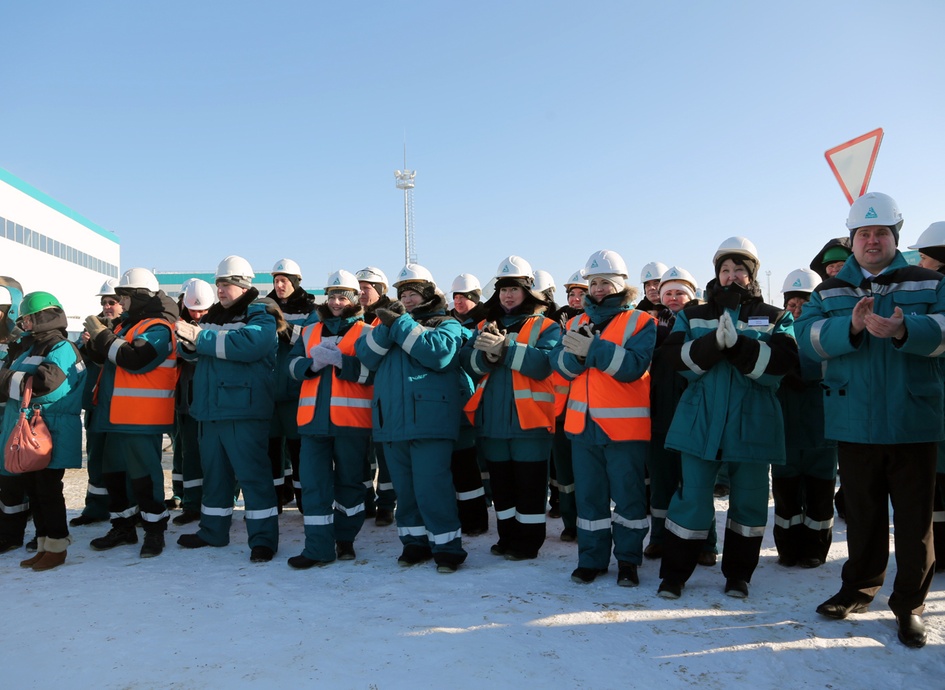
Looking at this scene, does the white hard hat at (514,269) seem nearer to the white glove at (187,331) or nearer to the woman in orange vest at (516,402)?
the woman in orange vest at (516,402)

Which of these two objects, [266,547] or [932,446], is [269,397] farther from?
[932,446]

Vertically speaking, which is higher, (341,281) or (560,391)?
(341,281)

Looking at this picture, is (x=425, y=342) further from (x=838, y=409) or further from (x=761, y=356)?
(x=838, y=409)

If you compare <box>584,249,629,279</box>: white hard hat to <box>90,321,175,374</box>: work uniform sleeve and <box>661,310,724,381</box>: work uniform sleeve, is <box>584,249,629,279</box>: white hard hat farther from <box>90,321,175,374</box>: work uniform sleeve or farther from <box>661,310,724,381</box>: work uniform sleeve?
<box>90,321,175,374</box>: work uniform sleeve

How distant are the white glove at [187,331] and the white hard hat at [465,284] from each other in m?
2.94

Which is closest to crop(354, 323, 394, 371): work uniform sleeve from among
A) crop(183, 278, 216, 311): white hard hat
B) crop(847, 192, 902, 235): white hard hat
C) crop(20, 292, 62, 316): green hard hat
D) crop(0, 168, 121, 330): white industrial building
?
crop(183, 278, 216, 311): white hard hat

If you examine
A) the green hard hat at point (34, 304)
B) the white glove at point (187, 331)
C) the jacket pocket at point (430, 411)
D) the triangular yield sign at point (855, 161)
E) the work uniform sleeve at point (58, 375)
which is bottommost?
the jacket pocket at point (430, 411)

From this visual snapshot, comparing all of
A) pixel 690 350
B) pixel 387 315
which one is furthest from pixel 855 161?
pixel 387 315

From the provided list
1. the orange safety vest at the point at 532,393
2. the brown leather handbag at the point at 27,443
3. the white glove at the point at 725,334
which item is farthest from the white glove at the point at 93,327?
the white glove at the point at 725,334

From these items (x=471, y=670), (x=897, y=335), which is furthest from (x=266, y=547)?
(x=897, y=335)

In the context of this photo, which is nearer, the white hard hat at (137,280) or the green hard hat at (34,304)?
the green hard hat at (34,304)

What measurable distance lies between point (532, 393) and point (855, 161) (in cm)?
304

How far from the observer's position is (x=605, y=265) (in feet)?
16.0

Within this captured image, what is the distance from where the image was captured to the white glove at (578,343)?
466 centimetres
